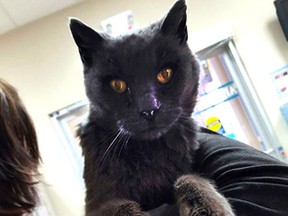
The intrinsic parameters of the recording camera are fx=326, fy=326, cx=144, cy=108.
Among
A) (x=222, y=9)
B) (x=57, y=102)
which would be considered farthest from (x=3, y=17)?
(x=222, y=9)

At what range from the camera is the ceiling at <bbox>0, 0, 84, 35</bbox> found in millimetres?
2359

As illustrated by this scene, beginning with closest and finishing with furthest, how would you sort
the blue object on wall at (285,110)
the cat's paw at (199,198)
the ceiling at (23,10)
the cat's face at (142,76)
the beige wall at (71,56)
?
1. the cat's paw at (199,198)
2. the cat's face at (142,76)
3. the ceiling at (23,10)
4. the beige wall at (71,56)
5. the blue object on wall at (285,110)

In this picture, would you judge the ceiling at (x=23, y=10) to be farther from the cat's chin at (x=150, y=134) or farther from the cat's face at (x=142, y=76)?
the cat's chin at (x=150, y=134)

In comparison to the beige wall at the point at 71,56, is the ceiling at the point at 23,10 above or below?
above

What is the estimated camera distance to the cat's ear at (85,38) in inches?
27.5

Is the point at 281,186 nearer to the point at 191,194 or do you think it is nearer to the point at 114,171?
the point at 191,194

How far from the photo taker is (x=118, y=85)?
69cm

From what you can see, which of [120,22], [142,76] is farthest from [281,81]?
[142,76]

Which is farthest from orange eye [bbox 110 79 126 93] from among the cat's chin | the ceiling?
the ceiling

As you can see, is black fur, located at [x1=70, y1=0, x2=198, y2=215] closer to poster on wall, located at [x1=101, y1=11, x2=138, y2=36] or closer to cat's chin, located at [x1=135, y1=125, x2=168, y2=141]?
cat's chin, located at [x1=135, y1=125, x2=168, y2=141]

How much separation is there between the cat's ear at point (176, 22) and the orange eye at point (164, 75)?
0.10 meters

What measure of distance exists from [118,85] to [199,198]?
11.0 inches

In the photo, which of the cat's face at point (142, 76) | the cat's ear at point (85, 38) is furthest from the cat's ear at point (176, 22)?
the cat's ear at point (85, 38)

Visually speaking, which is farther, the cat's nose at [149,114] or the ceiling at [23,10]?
the ceiling at [23,10]
